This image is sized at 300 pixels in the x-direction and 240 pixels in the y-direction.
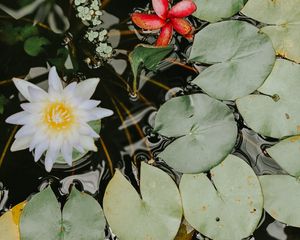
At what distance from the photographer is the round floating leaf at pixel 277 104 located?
2.02m

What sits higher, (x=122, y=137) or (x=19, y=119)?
(x=19, y=119)

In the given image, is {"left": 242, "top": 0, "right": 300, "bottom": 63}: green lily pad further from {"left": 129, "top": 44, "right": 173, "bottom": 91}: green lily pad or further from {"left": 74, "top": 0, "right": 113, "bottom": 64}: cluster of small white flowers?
{"left": 74, "top": 0, "right": 113, "bottom": 64}: cluster of small white flowers

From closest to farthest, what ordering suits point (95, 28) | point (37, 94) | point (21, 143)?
point (37, 94), point (21, 143), point (95, 28)

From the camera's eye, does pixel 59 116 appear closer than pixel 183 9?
Yes

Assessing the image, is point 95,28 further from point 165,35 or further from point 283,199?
point 283,199

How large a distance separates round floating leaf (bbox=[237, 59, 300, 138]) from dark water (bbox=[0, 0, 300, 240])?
0.10 meters

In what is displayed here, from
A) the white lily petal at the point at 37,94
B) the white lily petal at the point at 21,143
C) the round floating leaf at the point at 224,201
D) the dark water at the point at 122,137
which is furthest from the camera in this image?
the dark water at the point at 122,137

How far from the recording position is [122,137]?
2160 millimetres

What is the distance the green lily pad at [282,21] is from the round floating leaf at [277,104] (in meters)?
0.07

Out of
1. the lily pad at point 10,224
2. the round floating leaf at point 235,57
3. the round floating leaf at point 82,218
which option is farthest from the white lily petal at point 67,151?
the round floating leaf at point 235,57

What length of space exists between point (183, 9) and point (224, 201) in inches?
30.0

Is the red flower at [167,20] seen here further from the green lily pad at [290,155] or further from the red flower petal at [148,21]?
the green lily pad at [290,155]

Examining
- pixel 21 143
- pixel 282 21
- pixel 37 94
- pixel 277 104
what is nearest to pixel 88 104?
pixel 37 94

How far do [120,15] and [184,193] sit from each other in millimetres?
783
